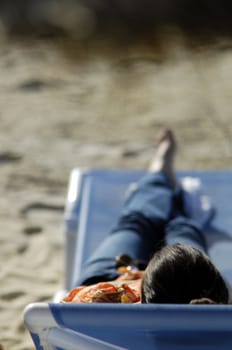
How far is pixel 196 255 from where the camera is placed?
163 centimetres

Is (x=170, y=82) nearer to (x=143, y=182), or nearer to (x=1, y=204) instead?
(x=1, y=204)

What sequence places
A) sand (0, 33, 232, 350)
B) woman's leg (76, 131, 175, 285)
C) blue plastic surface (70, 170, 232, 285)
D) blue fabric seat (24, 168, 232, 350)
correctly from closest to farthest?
blue fabric seat (24, 168, 232, 350), woman's leg (76, 131, 175, 285), blue plastic surface (70, 170, 232, 285), sand (0, 33, 232, 350)

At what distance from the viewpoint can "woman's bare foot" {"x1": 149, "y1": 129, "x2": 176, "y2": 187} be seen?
2.87m

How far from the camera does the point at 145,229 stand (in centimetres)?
251

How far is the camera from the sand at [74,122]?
3078mm

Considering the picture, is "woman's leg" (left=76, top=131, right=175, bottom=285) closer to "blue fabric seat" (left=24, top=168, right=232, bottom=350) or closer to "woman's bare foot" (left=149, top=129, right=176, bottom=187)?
"woman's bare foot" (left=149, top=129, right=176, bottom=187)

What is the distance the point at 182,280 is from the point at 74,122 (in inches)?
107

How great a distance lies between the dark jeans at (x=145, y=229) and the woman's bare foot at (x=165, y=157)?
51 millimetres

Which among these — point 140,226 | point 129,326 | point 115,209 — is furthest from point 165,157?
point 129,326

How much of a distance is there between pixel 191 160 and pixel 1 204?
87 cm

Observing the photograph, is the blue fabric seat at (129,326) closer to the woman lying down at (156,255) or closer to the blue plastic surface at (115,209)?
the woman lying down at (156,255)

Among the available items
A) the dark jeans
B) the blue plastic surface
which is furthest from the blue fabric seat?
the blue plastic surface

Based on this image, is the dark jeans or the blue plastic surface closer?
the dark jeans

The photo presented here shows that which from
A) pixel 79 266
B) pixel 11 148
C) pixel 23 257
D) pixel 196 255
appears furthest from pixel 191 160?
pixel 196 255
